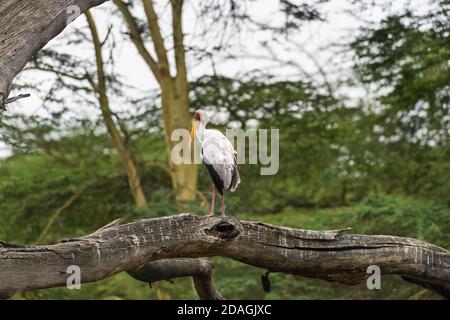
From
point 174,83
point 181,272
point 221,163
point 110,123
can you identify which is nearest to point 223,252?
point 221,163

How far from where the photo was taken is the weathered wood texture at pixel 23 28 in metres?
4.81

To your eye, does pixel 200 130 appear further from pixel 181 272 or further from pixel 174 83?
pixel 174 83

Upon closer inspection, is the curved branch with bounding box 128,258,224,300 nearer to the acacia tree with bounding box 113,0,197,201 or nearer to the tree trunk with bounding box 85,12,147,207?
the tree trunk with bounding box 85,12,147,207

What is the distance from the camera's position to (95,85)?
11102 mm

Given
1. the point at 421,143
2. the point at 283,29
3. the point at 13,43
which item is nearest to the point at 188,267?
the point at 13,43

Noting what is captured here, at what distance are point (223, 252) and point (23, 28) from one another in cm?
174

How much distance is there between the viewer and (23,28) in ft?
16.1

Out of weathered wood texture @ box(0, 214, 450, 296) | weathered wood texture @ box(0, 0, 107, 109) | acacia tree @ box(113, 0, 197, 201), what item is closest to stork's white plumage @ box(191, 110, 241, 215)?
weathered wood texture @ box(0, 214, 450, 296)

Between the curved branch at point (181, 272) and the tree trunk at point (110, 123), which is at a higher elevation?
the tree trunk at point (110, 123)

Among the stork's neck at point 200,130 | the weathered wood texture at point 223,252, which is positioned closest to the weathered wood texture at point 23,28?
the weathered wood texture at point 223,252

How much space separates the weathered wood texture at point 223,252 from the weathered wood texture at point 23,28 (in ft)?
3.21

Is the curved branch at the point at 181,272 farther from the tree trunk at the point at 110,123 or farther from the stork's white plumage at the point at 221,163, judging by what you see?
the tree trunk at the point at 110,123

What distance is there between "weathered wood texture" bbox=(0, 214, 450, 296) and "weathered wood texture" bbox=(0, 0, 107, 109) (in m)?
0.98

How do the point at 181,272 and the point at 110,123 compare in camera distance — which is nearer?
the point at 181,272
